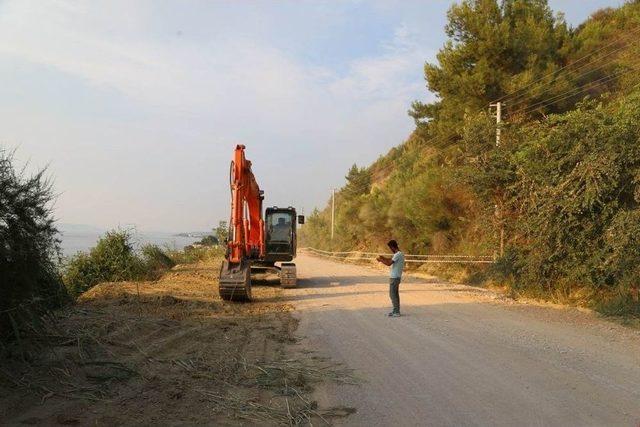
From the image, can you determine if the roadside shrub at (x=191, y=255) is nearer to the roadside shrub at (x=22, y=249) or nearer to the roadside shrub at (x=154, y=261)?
the roadside shrub at (x=154, y=261)

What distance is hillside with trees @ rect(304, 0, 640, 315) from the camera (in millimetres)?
13133

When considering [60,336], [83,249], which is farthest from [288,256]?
[60,336]

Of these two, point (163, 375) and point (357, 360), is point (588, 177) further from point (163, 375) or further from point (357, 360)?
point (163, 375)

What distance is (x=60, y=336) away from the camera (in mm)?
7789

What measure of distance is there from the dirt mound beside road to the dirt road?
629 mm

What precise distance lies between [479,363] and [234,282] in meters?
8.77

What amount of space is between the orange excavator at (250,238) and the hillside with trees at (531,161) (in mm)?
6812

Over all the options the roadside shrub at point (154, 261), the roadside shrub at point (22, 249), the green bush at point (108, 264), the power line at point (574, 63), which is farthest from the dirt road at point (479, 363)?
the power line at point (574, 63)

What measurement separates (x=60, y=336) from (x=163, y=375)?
178 centimetres

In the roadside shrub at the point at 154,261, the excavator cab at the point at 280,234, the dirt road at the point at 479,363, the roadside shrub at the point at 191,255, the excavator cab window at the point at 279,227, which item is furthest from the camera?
the roadside shrub at the point at 191,255

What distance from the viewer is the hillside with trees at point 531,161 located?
13.1 m

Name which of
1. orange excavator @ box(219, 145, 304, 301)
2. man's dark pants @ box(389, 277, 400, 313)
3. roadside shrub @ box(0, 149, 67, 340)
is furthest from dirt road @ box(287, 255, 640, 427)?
roadside shrub @ box(0, 149, 67, 340)

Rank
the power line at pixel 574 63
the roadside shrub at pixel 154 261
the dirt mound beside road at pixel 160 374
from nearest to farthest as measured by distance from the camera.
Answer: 1. the dirt mound beside road at pixel 160 374
2. the roadside shrub at pixel 154 261
3. the power line at pixel 574 63

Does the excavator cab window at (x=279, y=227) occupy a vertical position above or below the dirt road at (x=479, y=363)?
above
